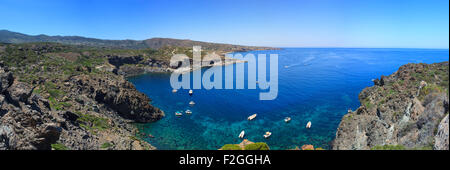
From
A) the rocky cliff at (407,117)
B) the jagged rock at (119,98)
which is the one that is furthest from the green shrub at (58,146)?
the rocky cliff at (407,117)

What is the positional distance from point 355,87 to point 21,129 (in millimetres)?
89155

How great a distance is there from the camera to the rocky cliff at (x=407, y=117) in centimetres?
1619

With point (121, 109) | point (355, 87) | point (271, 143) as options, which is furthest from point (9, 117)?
point (355, 87)

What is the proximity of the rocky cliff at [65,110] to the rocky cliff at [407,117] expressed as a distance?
102 feet

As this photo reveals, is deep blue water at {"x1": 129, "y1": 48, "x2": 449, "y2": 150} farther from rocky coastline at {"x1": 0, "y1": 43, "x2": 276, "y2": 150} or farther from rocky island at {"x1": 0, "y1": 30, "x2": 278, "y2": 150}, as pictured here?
rocky coastline at {"x1": 0, "y1": 43, "x2": 276, "y2": 150}

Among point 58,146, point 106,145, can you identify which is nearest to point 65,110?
point 106,145

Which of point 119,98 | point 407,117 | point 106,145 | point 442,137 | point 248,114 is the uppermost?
point 442,137

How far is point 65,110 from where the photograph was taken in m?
31.0

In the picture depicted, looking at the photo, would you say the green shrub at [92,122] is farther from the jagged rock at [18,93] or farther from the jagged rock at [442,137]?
the jagged rock at [442,137]

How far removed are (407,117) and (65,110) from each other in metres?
46.1

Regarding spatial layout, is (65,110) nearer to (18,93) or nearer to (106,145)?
(18,93)

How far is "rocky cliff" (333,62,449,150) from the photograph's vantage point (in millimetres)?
16188

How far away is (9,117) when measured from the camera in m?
17.2

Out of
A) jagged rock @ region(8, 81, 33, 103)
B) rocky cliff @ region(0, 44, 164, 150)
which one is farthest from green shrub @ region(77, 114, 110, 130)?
jagged rock @ region(8, 81, 33, 103)
